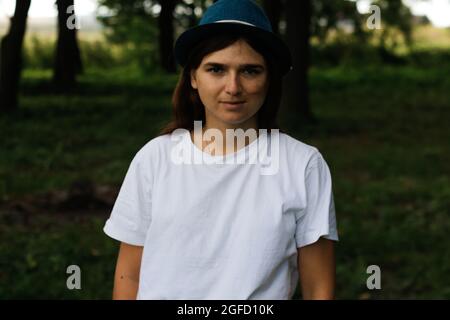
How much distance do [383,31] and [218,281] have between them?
2494cm

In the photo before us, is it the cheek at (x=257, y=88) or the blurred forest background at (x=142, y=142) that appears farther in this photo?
the blurred forest background at (x=142, y=142)

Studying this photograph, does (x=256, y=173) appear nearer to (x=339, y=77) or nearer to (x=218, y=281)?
(x=218, y=281)

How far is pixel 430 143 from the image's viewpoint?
10.9 m

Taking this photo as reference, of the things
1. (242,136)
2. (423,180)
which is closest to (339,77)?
(423,180)

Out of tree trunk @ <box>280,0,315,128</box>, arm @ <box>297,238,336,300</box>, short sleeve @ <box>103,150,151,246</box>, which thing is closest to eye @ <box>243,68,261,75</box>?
short sleeve @ <box>103,150,151,246</box>

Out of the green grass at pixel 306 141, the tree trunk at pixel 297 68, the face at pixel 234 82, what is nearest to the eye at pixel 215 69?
the face at pixel 234 82

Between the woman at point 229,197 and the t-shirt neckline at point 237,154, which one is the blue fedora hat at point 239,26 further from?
the t-shirt neckline at point 237,154

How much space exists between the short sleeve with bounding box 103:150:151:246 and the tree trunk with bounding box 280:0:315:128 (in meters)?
9.42

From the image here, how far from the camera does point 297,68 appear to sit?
1140cm

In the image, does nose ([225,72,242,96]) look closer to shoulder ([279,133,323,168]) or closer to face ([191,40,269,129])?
face ([191,40,269,129])

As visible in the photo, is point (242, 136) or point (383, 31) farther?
point (383, 31)

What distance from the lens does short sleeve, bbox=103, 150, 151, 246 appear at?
1974 millimetres

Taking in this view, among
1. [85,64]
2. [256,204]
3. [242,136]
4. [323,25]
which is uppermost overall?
[323,25]

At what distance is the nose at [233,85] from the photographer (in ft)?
6.27
